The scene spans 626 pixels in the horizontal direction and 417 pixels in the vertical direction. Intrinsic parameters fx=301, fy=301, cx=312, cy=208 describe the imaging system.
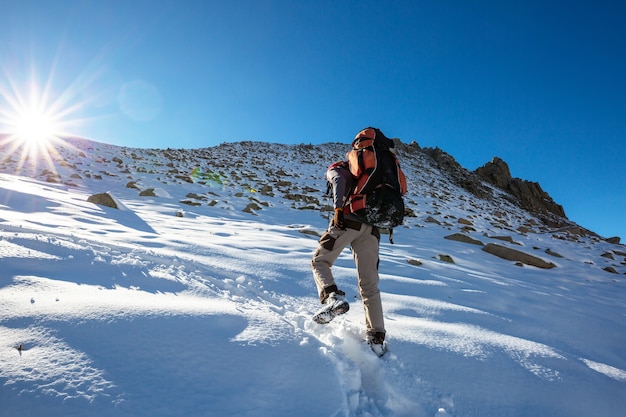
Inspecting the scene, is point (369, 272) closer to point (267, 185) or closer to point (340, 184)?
point (340, 184)

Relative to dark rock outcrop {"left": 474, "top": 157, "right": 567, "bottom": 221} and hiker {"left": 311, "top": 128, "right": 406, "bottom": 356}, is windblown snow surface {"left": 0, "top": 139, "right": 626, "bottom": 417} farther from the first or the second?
dark rock outcrop {"left": 474, "top": 157, "right": 567, "bottom": 221}

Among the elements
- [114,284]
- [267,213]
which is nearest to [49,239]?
[114,284]

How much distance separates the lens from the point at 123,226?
601cm

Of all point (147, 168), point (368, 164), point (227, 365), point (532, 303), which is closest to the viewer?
point (227, 365)

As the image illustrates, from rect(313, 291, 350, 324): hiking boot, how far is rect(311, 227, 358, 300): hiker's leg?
122 millimetres

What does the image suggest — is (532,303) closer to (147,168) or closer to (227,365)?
(227,365)

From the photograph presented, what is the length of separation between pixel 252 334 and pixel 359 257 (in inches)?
45.9

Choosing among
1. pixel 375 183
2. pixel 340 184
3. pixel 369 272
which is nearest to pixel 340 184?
pixel 340 184

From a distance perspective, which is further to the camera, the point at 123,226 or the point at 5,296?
the point at 123,226

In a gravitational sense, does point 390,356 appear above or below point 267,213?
below

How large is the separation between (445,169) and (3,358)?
136 feet

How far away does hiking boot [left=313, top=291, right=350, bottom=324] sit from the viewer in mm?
2590

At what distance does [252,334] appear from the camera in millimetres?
2371

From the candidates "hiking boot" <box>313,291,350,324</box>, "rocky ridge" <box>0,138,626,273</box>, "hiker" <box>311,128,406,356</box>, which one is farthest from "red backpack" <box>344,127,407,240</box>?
"rocky ridge" <box>0,138,626,273</box>
